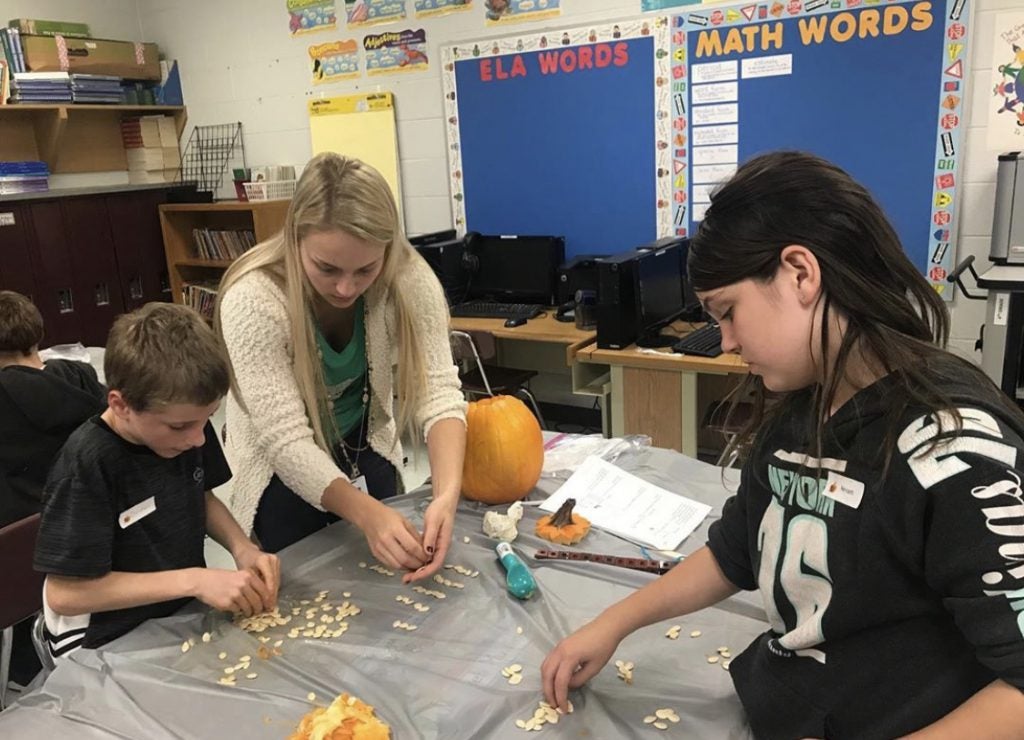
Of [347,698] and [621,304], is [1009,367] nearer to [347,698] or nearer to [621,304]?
[621,304]

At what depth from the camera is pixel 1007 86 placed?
2920 mm

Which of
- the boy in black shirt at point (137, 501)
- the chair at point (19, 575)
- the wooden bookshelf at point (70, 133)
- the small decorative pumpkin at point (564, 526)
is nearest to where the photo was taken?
the boy in black shirt at point (137, 501)

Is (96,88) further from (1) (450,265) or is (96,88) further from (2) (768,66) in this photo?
(2) (768,66)

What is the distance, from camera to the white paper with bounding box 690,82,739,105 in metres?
3.42

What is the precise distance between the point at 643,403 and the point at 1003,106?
1.70 metres

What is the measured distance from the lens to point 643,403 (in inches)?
122

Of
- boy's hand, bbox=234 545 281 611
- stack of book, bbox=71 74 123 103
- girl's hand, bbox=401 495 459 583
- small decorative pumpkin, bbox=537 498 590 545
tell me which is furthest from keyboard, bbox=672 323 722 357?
stack of book, bbox=71 74 123 103

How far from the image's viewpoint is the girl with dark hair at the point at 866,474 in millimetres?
684

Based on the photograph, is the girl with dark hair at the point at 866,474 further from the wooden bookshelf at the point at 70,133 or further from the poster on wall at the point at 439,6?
the wooden bookshelf at the point at 70,133

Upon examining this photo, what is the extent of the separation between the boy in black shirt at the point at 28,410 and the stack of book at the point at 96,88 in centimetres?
307

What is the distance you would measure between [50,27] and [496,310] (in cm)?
314

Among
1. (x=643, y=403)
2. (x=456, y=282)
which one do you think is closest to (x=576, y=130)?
(x=456, y=282)

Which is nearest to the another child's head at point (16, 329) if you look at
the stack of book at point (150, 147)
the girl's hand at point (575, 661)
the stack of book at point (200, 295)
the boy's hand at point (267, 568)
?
the boy's hand at point (267, 568)

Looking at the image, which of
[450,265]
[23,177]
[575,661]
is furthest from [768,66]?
[23,177]
